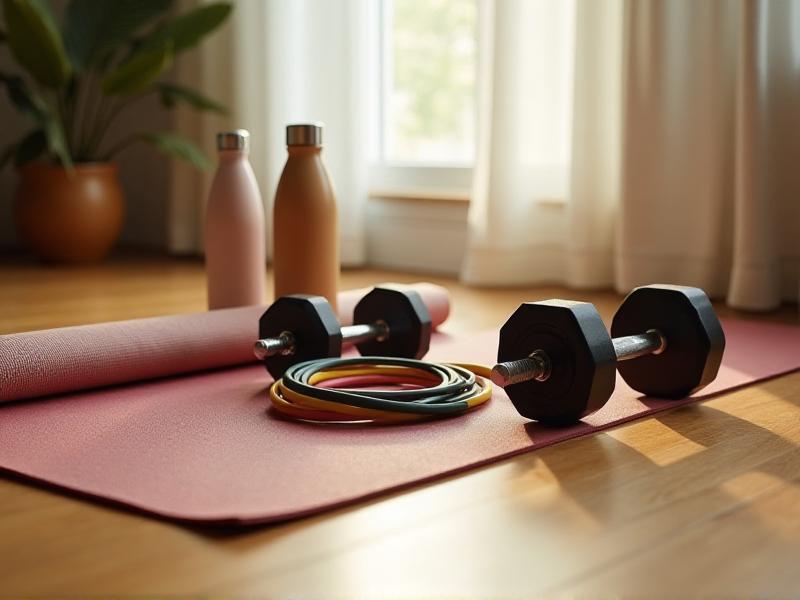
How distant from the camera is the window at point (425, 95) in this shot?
3084mm

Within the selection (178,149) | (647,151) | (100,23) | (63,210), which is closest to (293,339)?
(647,151)

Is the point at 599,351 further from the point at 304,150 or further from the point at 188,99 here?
the point at 188,99

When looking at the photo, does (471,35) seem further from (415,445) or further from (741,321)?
(415,445)

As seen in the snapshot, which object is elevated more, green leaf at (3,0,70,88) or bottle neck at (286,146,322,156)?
green leaf at (3,0,70,88)

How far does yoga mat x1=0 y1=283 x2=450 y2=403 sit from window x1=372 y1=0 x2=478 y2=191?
5.37 ft

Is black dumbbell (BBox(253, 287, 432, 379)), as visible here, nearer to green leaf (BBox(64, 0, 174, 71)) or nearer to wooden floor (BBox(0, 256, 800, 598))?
wooden floor (BBox(0, 256, 800, 598))

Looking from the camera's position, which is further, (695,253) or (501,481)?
(695,253)

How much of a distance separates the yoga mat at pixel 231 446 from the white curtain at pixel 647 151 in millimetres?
883

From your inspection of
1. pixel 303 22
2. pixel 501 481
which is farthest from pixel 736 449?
pixel 303 22

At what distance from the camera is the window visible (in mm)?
3084

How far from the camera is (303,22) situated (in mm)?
3162

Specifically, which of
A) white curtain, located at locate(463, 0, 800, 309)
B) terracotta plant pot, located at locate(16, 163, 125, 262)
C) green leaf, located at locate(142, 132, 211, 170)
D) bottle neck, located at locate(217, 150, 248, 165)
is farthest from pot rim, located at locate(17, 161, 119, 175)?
bottle neck, located at locate(217, 150, 248, 165)

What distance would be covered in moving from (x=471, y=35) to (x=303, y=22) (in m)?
0.52

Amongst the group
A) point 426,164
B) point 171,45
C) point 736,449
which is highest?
point 171,45
